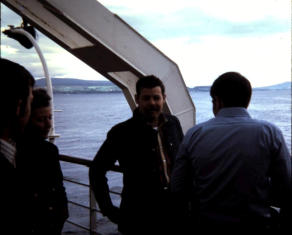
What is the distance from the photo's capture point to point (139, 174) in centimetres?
234

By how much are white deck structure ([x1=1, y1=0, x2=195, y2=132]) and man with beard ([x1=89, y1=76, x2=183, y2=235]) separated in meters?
2.12

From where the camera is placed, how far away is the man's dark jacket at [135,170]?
2.30 m

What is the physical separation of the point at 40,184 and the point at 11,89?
2.15ft

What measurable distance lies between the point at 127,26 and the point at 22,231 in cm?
340

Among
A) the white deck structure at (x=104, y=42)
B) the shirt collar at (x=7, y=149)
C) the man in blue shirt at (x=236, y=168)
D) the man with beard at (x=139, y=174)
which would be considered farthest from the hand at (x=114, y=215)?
the white deck structure at (x=104, y=42)

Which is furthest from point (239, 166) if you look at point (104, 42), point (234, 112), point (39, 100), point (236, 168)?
point (104, 42)

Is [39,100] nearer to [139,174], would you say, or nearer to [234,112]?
[139,174]

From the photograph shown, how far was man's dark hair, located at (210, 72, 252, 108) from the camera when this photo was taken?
6.18ft

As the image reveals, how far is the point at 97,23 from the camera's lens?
426 cm

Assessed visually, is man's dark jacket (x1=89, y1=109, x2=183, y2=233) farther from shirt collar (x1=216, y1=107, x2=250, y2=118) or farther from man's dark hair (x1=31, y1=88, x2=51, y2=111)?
shirt collar (x1=216, y1=107, x2=250, y2=118)

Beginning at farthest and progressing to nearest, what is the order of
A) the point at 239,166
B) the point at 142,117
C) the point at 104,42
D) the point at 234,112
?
the point at 104,42
the point at 142,117
the point at 234,112
the point at 239,166

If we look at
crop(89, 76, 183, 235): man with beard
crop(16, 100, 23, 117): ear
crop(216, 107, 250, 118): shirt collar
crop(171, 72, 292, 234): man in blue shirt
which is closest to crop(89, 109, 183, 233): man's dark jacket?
crop(89, 76, 183, 235): man with beard

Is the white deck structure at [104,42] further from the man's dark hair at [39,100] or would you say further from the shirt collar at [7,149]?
the shirt collar at [7,149]

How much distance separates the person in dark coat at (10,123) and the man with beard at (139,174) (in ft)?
3.08
